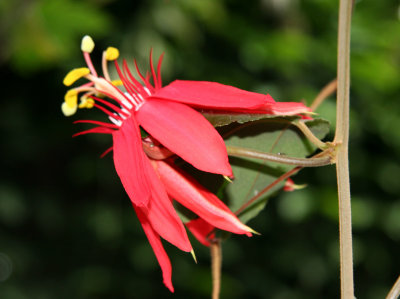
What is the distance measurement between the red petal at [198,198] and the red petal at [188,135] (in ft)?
0.11

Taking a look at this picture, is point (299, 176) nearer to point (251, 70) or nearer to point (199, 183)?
point (251, 70)

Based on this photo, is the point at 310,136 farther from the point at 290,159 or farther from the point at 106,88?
the point at 106,88

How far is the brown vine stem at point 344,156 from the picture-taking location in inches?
15.7

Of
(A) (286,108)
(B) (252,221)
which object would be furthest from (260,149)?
(B) (252,221)

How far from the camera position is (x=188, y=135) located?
40 cm

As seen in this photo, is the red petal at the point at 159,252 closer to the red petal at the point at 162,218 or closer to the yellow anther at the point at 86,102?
the red petal at the point at 162,218

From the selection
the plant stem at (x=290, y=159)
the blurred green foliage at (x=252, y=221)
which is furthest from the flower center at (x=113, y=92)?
the blurred green foliage at (x=252, y=221)

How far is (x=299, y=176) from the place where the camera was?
1.53 meters

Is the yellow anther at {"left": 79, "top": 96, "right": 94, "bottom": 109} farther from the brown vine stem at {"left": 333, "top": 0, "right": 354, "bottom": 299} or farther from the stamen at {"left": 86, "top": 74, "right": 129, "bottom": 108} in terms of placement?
the brown vine stem at {"left": 333, "top": 0, "right": 354, "bottom": 299}

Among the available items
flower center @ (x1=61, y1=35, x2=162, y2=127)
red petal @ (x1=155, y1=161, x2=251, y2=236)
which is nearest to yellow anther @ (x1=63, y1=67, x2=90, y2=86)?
flower center @ (x1=61, y1=35, x2=162, y2=127)

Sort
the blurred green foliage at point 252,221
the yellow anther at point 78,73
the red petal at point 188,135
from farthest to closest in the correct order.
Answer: the blurred green foliage at point 252,221 → the yellow anther at point 78,73 → the red petal at point 188,135

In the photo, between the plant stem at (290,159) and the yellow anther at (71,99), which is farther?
the yellow anther at (71,99)

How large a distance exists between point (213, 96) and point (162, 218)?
0.09m

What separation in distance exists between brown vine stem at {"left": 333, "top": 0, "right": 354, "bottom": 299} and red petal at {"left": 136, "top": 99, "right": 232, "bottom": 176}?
0.26 feet
